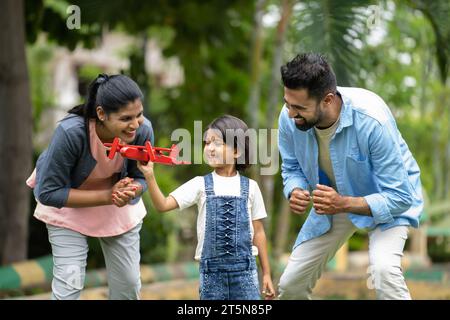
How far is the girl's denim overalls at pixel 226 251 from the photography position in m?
4.32

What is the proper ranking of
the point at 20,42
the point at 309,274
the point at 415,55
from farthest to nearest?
the point at 415,55 < the point at 20,42 < the point at 309,274

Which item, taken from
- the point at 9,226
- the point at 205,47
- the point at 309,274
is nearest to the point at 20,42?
the point at 9,226

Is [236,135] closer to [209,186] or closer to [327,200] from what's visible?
[209,186]

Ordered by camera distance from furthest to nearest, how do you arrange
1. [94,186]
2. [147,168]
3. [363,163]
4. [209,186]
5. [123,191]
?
[94,186], [363,163], [209,186], [123,191], [147,168]

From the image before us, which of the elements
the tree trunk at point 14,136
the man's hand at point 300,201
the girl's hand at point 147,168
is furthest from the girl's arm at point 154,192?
the tree trunk at point 14,136

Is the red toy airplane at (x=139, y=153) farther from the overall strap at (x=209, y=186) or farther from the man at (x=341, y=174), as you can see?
the man at (x=341, y=174)

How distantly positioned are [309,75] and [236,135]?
477mm

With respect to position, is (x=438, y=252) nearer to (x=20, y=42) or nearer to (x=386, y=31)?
(x=386, y=31)

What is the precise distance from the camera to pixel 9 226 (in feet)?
26.5

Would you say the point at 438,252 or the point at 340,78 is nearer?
the point at 340,78

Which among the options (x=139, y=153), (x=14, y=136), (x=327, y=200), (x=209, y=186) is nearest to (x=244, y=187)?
(x=209, y=186)

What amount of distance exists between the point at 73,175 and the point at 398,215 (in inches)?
67.9

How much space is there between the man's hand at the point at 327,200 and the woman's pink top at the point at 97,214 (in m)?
1.08

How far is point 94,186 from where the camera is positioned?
467cm
